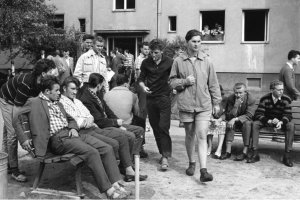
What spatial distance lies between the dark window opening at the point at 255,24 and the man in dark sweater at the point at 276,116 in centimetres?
1356

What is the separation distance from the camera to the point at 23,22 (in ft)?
63.5

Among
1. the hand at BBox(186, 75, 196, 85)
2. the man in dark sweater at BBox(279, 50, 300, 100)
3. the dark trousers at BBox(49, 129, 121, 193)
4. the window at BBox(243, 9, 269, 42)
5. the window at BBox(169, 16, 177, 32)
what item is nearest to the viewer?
the dark trousers at BBox(49, 129, 121, 193)

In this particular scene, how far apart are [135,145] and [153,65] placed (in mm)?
1391

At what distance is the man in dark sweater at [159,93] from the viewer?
7.16 m

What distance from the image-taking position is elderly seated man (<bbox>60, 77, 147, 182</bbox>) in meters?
6.11

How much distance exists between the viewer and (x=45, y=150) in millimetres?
5527

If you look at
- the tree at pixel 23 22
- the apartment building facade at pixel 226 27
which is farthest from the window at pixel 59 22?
the tree at pixel 23 22

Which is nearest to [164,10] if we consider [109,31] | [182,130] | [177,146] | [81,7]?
[109,31]

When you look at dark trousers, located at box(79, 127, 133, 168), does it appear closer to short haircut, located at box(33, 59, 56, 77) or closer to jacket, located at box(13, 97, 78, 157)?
jacket, located at box(13, 97, 78, 157)

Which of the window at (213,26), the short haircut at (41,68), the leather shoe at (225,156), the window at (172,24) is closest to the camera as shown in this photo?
the short haircut at (41,68)

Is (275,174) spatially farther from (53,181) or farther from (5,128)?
(5,128)

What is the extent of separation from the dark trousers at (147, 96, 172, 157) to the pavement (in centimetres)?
31

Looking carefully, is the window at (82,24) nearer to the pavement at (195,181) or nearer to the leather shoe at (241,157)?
the pavement at (195,181)

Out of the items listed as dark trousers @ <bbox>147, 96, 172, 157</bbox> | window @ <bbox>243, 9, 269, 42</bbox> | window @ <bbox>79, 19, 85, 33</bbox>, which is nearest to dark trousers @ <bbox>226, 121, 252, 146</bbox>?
dark trousers @ <bbox>147, 96, 172, 157</bbox>
